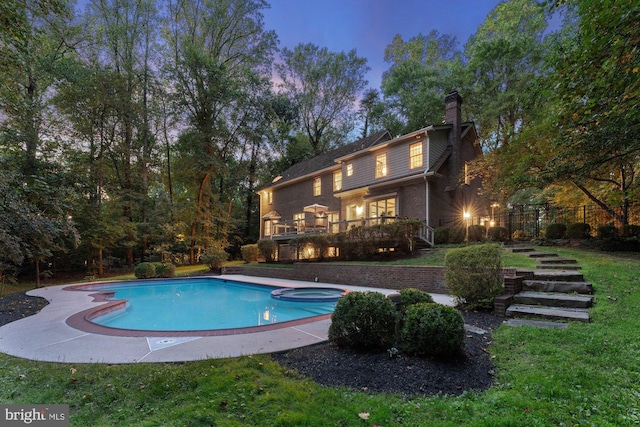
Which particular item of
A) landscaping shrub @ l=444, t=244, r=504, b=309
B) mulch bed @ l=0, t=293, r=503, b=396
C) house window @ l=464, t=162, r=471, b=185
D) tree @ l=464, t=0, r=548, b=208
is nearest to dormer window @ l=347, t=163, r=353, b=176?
house window @ l=464, t=162, r=471, b=185

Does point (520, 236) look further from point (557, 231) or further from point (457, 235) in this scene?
point (457, 235)

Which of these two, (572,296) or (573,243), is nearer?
(572,296)

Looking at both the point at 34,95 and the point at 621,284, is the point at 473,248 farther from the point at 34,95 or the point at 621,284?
the point at 34,95

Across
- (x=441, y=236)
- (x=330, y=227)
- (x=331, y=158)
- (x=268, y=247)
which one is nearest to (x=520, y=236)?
(x=441, y=236)

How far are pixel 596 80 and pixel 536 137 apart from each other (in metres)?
8.92

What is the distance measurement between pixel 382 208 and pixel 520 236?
6.94 metres

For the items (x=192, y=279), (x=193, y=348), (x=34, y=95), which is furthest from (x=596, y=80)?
(x=34, y=95)

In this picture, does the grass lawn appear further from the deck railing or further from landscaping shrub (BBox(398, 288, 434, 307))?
the deck railing

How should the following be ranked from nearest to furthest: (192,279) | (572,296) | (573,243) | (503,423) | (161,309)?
(503,423) < (572,296) < (161,309) < (573,243) < (192,279)

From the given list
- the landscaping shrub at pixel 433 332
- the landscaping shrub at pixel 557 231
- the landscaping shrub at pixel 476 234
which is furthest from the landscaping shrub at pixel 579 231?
the landscaping shrub at pixel 433 332

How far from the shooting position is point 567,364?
3.16 metres

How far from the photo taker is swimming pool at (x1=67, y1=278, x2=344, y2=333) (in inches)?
276

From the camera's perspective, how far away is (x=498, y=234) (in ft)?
44.0

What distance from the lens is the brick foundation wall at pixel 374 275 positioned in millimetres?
9328
